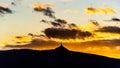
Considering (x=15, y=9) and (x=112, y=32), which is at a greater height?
(x=15, y=9)

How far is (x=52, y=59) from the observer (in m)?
2.47

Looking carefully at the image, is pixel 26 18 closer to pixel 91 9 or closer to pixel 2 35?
pixel 2 35

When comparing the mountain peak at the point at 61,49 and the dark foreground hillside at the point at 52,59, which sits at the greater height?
the mountain peak at the point at 61,49

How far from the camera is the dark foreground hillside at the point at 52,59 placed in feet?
7.98

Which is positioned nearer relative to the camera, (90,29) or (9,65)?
(9,65)

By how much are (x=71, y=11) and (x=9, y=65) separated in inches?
28.5

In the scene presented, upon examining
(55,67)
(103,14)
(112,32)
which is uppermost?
(103,14)

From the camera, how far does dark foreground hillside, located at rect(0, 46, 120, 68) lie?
7.98 ft

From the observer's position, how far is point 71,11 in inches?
101

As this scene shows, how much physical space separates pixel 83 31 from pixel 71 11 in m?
0.21

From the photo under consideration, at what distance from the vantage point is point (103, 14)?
8.61ft

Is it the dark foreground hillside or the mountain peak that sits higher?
the mountain peak

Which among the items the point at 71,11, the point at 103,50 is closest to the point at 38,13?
the point at 71,11

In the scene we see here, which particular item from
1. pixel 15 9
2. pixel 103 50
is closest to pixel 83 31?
pixel 103 50
